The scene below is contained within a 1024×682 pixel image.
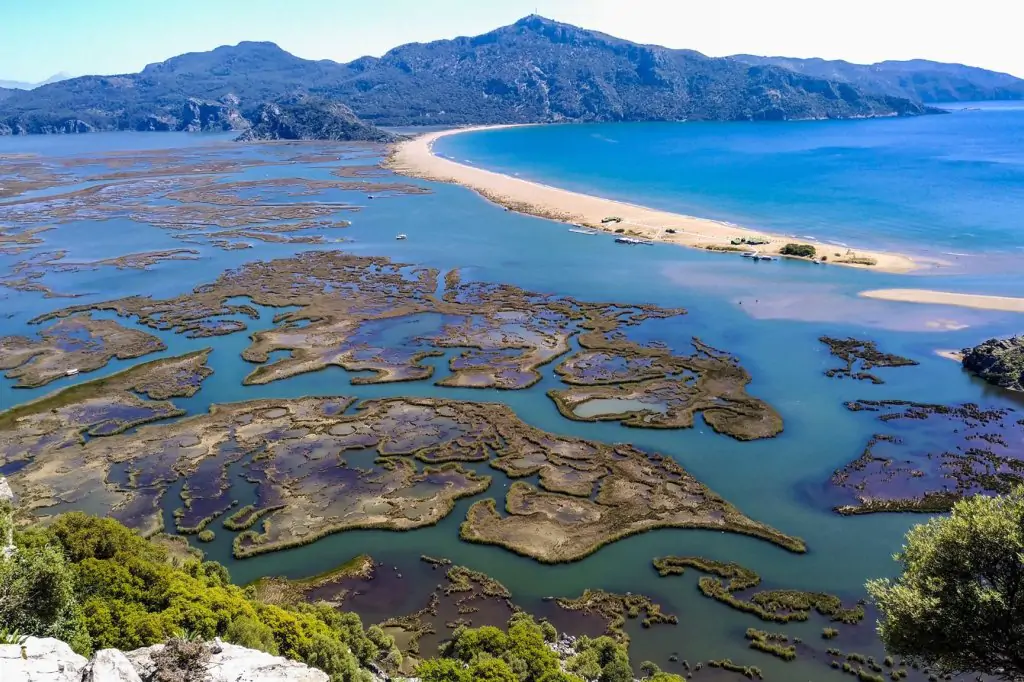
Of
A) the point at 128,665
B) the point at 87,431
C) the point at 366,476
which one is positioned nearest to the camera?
the point at 128,665

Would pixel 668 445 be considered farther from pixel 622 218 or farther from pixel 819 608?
pixel 622 218

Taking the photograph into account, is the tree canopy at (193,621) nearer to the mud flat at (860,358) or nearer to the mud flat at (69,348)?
the mud flat at (69,348)

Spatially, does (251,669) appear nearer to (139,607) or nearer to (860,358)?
(139,607)

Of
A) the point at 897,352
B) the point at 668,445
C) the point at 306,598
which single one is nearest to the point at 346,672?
the point at 306,598

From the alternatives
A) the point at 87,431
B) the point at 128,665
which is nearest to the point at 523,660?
the point at 128,665

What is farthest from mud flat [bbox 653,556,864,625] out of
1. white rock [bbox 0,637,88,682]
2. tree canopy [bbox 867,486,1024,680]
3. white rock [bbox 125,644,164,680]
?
white rock [bbox 0,637,88,682]
